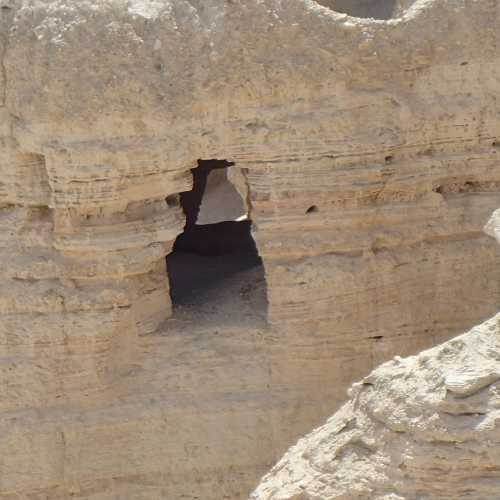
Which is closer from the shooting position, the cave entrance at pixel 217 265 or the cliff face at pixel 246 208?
the cliff face at pixel 246 208

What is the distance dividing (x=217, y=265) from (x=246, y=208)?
1389 millimetres

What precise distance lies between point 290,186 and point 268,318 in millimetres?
897

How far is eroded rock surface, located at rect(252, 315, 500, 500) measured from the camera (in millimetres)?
6414

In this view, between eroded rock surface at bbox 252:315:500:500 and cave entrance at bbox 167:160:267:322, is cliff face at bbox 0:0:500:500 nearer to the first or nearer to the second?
cave entrance at bbox 167:160:267:322

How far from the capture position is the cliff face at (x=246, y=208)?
8898mm

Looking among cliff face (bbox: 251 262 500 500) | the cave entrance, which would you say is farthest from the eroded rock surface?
the cave entrance

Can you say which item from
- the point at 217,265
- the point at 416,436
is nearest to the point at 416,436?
the point at 416,436

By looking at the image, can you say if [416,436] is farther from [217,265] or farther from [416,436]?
[217,265]

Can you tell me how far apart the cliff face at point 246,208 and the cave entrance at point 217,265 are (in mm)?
49

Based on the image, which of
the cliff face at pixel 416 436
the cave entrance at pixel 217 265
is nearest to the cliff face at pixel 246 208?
the cave entrance at pixel 217 265

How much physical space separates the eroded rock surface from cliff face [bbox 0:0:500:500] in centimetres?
235

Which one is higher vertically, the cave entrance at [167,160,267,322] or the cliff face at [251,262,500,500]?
the cave entrance at [167,160,267,322]

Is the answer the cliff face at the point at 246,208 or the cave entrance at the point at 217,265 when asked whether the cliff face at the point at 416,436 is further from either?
the cave entrance at the point at 217,265

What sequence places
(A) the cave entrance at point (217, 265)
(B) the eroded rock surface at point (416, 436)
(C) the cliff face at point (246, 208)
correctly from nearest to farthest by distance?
(B) the eroded rock surface at point (416, 436) < (C) the cliff face at point (246, 208) < (A) the cave entrance at point (217, 265)
